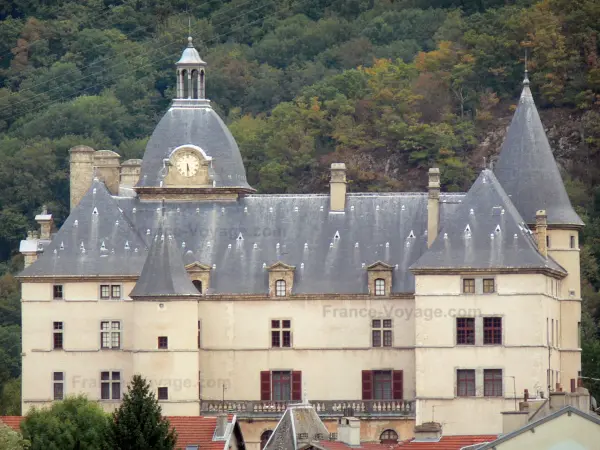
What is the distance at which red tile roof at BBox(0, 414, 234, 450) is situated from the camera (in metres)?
109

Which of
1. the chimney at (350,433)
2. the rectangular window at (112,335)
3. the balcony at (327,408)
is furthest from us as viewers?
the rectangular window at (112,335)

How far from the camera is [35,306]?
414 ft

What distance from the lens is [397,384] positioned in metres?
125

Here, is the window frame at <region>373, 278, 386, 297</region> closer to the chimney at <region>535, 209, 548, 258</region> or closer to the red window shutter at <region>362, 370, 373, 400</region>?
the red window shutter at <region>362, 370, 373, 400</region>

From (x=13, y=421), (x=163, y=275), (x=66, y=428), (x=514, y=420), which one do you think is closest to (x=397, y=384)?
(x=163, y=275)

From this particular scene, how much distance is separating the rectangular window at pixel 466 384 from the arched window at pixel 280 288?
9000 millimetres

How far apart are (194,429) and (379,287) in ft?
56.4

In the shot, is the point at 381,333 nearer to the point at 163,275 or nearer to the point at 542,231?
the point at 542,231

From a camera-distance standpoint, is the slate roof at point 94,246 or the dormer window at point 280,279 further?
the slate roof at point 94,246

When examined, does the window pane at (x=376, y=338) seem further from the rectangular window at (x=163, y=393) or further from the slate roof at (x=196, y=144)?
the slate roof at (x=196, y=144)

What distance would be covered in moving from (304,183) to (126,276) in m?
39.6

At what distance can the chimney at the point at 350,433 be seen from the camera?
360ft

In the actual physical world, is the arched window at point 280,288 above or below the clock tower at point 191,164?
below

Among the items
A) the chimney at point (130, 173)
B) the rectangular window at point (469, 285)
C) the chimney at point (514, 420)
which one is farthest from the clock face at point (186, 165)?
the chimney at point (514, 420)
